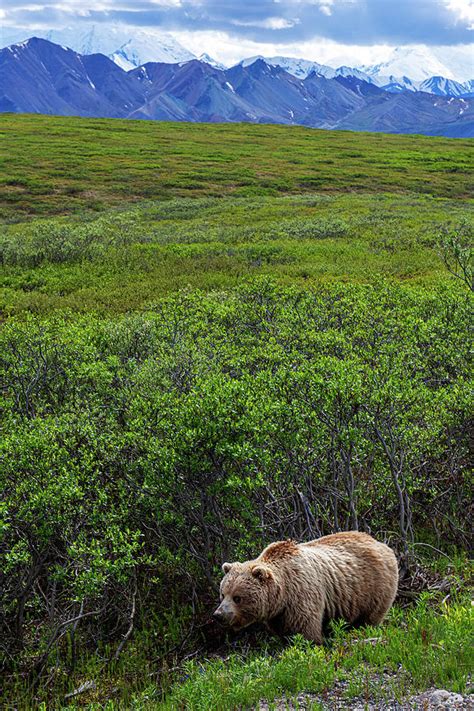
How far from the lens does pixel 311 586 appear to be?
747cm

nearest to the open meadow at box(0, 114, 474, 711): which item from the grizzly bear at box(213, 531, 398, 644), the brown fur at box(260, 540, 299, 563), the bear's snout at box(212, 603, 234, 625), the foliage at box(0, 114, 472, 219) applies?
the grizzly bear at box(213, 531, 398, 644)

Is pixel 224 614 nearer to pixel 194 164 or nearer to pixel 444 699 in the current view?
pixel 444 699

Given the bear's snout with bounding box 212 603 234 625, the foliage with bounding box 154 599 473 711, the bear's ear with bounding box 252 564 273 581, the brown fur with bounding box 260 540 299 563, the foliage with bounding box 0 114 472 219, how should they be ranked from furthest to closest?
the foliage with bounding box 0 114 472 219 < the brown fur with bounding box 260 540 299 563 < the bear's ear with bounding box 252 564 273 581 < the bear's snout with bounding box 212 603 234 625 < the foliage with bounding box 154 599 473 711

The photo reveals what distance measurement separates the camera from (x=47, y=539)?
844 centimetres

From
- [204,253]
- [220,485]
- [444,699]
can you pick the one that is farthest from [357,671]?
[204,253]

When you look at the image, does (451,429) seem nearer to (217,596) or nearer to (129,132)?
(217,596)

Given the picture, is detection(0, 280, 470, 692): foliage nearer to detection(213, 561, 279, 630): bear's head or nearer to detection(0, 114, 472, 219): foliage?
detection(213, 561, 279, 630): bear's head

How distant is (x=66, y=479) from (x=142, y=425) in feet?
6.52

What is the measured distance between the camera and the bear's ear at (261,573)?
7070 millimetres

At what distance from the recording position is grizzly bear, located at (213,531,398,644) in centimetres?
709

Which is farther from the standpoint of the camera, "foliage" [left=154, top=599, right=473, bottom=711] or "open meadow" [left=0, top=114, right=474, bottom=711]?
"open meadow" [left=0, top=114, right=474, bottom=711]

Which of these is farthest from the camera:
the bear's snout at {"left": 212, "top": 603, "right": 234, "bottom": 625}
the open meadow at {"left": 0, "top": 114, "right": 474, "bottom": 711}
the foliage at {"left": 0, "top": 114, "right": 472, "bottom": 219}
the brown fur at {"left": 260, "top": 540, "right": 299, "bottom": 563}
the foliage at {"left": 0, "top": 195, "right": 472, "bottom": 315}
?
the foliage at {"left": 0, "top": 114, "right": 472, "bottom": 219}

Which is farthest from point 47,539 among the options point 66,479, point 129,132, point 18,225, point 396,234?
point 129,132

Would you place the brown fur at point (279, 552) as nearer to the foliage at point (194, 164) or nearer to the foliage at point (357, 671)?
the foliage at point (357, 671)
